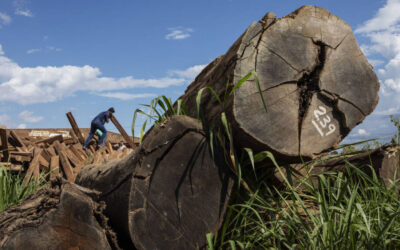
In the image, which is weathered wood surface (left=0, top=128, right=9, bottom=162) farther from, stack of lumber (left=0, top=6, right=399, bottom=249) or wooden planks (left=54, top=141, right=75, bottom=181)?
stack of lumber (left=0, top=6, right=399, bottom=249)

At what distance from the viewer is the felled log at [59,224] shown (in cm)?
229

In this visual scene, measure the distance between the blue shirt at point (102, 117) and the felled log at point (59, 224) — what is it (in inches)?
412

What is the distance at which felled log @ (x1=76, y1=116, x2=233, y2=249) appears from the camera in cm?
244

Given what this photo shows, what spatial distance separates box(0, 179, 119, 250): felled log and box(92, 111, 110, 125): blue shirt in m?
10.5

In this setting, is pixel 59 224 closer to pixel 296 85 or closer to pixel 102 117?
pixel 296 85

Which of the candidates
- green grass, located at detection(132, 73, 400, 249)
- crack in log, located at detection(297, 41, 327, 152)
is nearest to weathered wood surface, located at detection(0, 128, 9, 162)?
green grass, located at detection(132, 73, 400, 249)

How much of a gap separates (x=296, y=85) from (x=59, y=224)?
183 centimetres

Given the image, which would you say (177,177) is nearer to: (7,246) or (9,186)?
(7,246)

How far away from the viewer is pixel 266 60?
2.57m

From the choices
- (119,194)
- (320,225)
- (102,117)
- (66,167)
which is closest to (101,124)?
(102,117)

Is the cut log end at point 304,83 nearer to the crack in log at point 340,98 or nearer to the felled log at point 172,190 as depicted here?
the crack in log at point 340,98

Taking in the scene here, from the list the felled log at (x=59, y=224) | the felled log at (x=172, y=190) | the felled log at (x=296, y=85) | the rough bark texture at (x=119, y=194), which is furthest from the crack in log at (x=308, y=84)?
the felled log at (x=59, y=224)

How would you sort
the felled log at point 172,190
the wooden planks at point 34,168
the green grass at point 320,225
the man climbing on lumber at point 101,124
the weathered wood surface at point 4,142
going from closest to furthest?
1. the green grass at point 320,225
2. the felled log at point 172,190
3. the wooden planks at point 34,168
4. the weathered wood surface at point 4,142
5. the man climbing on lumber at point 101,124

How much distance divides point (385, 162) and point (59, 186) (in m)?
2.76
